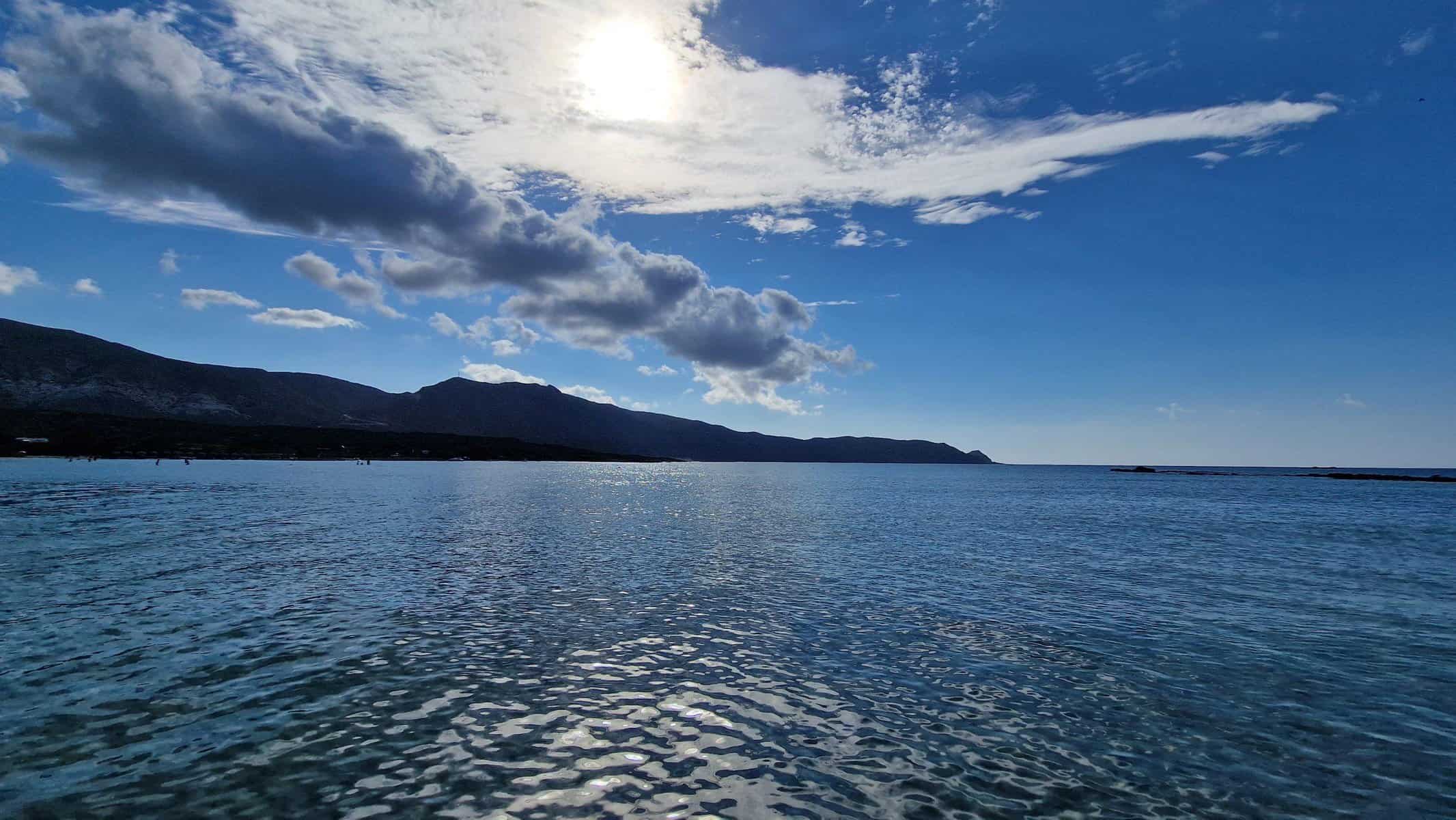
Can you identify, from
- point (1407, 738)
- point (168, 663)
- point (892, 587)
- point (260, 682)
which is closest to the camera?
point (1407, 738)

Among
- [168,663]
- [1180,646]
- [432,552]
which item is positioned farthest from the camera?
[432,552]

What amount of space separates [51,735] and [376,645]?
370 inches

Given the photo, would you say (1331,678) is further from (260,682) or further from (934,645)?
(260,682)

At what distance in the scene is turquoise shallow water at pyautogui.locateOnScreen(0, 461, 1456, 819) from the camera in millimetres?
14805

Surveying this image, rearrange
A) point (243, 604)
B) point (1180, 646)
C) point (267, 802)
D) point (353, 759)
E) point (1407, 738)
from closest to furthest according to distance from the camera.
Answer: point (267, 802)
point (353, 759)
point (1407, 738)
point (1180, 646)
point (243, 604)

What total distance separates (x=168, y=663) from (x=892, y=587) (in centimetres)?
3411

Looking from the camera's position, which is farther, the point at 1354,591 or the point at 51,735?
the point at 1354,591

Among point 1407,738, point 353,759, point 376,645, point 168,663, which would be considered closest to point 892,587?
point 1407,738

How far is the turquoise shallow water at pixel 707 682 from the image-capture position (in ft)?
48.6

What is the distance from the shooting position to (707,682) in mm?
21750

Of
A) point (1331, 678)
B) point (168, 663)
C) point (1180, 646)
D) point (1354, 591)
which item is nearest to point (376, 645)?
point (168, 663)

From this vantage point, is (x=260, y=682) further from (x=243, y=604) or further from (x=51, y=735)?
(x=243, y=604)

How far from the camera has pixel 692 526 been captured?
73.6m

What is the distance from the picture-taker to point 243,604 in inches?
1235
